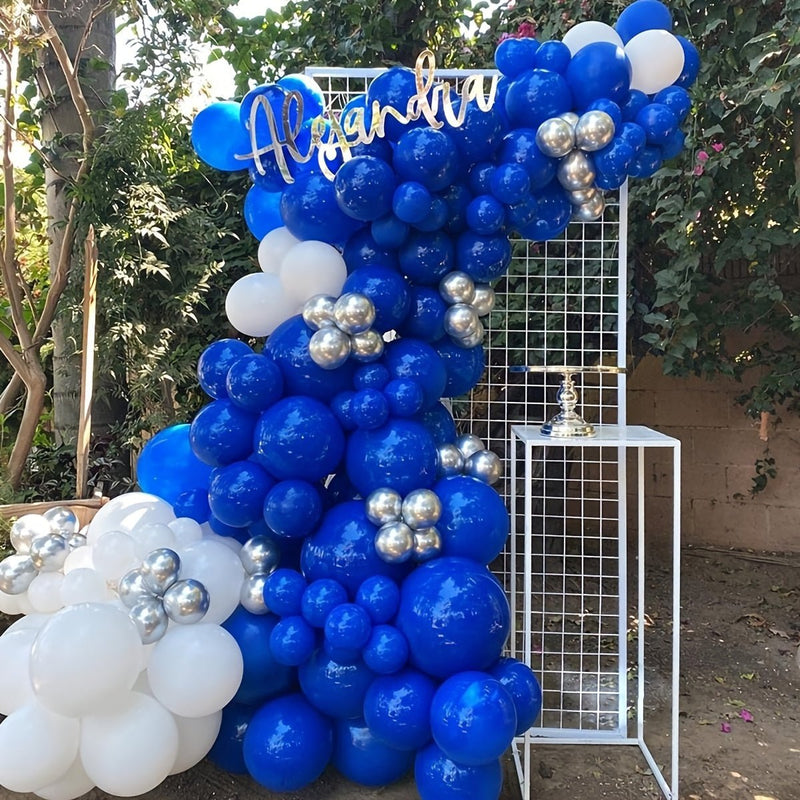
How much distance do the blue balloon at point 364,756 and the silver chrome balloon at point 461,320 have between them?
1137mm

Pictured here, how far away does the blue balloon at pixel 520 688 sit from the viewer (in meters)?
1.79

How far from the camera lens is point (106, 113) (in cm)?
332

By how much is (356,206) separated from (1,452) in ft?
9.85

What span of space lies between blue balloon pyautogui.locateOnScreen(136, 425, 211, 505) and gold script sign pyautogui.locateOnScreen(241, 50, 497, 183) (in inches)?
35.8

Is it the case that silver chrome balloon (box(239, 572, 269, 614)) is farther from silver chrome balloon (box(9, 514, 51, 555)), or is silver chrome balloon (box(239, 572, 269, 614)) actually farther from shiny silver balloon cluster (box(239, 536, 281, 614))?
silver chrome balloon (box(9, 514, 51, 555))

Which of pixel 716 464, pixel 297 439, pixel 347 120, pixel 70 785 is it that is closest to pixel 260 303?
pixel 297 439

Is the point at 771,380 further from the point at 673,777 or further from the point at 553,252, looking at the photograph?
the point at 673,777

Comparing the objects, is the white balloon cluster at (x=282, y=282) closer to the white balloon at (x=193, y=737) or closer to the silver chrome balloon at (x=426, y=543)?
the silver chrome balloon at (x=426, y=543)

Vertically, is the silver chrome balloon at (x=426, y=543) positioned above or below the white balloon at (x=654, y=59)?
below

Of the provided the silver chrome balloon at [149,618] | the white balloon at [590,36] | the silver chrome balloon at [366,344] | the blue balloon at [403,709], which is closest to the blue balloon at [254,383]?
the silver chrome balloon at [366,344]

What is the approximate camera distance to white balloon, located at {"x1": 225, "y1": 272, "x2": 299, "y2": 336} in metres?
2.03

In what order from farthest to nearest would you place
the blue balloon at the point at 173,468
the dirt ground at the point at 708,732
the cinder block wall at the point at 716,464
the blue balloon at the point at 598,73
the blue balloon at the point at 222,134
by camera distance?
the cinder block wall at the point at 716,464, the blue balloon at the point at 173,468, the blue balloon at the point at 222,134, the dirt ground at the point at 708,732, the blue balloon at the point at 598,73

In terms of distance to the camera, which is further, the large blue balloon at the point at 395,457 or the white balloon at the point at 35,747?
the large blue balloon at the point at 395,457

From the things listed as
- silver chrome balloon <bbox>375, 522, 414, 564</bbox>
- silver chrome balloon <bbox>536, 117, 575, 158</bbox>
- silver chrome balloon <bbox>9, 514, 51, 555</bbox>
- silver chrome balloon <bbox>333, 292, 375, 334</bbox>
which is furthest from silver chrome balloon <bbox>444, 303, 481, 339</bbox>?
silver chrome balloon <bbox>9, 514, 51, 555</bbox>
